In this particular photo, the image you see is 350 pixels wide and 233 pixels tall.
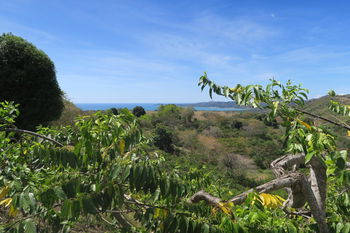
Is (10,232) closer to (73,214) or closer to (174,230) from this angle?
(73,214)

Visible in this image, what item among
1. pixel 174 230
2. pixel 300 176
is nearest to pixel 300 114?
pixel 300 176

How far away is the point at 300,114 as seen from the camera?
1943 millimetres

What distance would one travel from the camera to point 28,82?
8.96m

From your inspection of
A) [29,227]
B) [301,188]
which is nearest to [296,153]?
[301,188]

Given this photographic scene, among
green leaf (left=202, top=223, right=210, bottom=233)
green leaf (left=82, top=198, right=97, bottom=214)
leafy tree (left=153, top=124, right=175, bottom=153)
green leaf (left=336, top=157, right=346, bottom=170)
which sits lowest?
leafy tree (left=153, top=124, right=175, bottom=153)

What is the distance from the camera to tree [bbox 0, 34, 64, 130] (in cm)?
871

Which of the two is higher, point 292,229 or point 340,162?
point 340,162

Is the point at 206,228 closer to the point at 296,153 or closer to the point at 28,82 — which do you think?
the point at 296,153

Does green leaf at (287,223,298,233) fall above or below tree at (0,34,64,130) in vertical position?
below

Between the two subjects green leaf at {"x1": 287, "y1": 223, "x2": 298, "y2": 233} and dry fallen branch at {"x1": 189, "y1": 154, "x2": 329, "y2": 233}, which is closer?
green leaf at {"x1": 287, "y1": 223, "x2": 298, "y2": 233}

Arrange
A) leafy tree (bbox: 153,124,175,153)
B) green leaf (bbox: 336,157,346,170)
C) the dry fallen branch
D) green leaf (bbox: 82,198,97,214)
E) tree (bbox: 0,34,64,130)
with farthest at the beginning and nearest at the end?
leafy tree (bbox: 153,124,175,153) < tree (bbox: 0,34,64,130) < the dry fallen branch < green leaf (bbox: 82,198,97,214) < green leaf (bbox: 336,157,346,170)

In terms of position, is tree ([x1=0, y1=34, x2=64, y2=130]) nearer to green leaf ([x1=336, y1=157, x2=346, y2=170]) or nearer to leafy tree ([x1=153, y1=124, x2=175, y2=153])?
green leaf ([x1=336, y1=157, x2=346, y2=170])

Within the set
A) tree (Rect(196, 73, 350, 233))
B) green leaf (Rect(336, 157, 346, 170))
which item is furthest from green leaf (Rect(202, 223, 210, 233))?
green leaf (Rect(336, 157, 346, 170))

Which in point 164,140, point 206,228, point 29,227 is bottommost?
point 164,140
